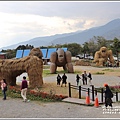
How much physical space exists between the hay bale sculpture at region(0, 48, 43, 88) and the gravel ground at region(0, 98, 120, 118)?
506 cm

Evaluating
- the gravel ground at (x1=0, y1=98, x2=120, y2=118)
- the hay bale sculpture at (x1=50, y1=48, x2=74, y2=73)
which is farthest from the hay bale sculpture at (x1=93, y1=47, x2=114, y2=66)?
the gravel ground at (x1=0, y1=98, x2=120, y2=118)

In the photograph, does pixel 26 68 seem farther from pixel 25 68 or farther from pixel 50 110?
pixel 50 110

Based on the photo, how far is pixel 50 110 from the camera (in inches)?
432

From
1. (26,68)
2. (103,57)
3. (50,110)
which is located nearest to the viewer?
(50,110)

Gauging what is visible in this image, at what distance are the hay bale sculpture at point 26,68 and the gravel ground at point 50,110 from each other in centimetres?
506

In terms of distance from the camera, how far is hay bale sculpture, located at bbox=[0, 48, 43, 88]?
58.1 feet

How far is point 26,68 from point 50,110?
24.3 feet

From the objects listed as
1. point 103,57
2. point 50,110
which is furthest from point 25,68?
point 103,57

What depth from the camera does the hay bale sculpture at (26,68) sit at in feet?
58.1

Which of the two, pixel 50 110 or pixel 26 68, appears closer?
pixel 50 110

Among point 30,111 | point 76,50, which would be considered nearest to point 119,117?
point 30,111

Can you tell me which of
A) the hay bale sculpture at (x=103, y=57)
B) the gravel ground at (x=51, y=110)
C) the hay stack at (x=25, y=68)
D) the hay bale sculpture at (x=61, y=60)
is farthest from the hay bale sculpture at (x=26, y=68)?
the hay bale sculpture at (x=103, y=57)

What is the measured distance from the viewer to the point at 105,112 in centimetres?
1016

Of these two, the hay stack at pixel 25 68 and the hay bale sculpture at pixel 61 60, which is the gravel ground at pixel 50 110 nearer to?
the hay stack at pixel 25 68
